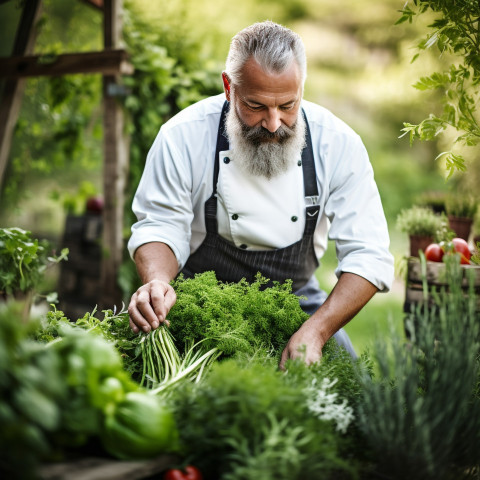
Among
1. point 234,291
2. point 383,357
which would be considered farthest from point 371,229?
point 383,357

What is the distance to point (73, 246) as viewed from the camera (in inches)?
226

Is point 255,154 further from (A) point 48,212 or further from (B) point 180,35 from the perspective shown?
(A) point 48,212

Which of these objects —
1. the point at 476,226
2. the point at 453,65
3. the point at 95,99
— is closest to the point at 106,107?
the point at 95,99

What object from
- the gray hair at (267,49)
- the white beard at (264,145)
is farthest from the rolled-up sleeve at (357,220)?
the gray hair at (267,49)

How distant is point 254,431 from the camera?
54.7 inches

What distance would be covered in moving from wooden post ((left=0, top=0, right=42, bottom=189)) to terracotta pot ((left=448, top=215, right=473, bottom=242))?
363 centimetres

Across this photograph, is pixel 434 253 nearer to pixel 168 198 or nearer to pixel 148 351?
pixel 168 198

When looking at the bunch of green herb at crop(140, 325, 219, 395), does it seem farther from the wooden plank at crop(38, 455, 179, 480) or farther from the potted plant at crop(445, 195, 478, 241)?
the potted plant at crop(445, 195, 478, 241)

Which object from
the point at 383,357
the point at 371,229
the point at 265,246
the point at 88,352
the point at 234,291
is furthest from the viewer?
the point at 265,246

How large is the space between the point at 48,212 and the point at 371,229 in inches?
279

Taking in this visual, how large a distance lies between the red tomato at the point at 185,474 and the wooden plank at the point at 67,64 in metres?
3.75

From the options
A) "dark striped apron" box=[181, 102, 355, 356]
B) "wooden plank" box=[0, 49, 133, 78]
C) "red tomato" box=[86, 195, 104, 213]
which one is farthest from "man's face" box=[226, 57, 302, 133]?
"red tomato" box=[86, 195, 104, 213]

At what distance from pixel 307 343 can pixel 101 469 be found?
924 mm

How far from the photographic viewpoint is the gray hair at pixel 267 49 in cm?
231
